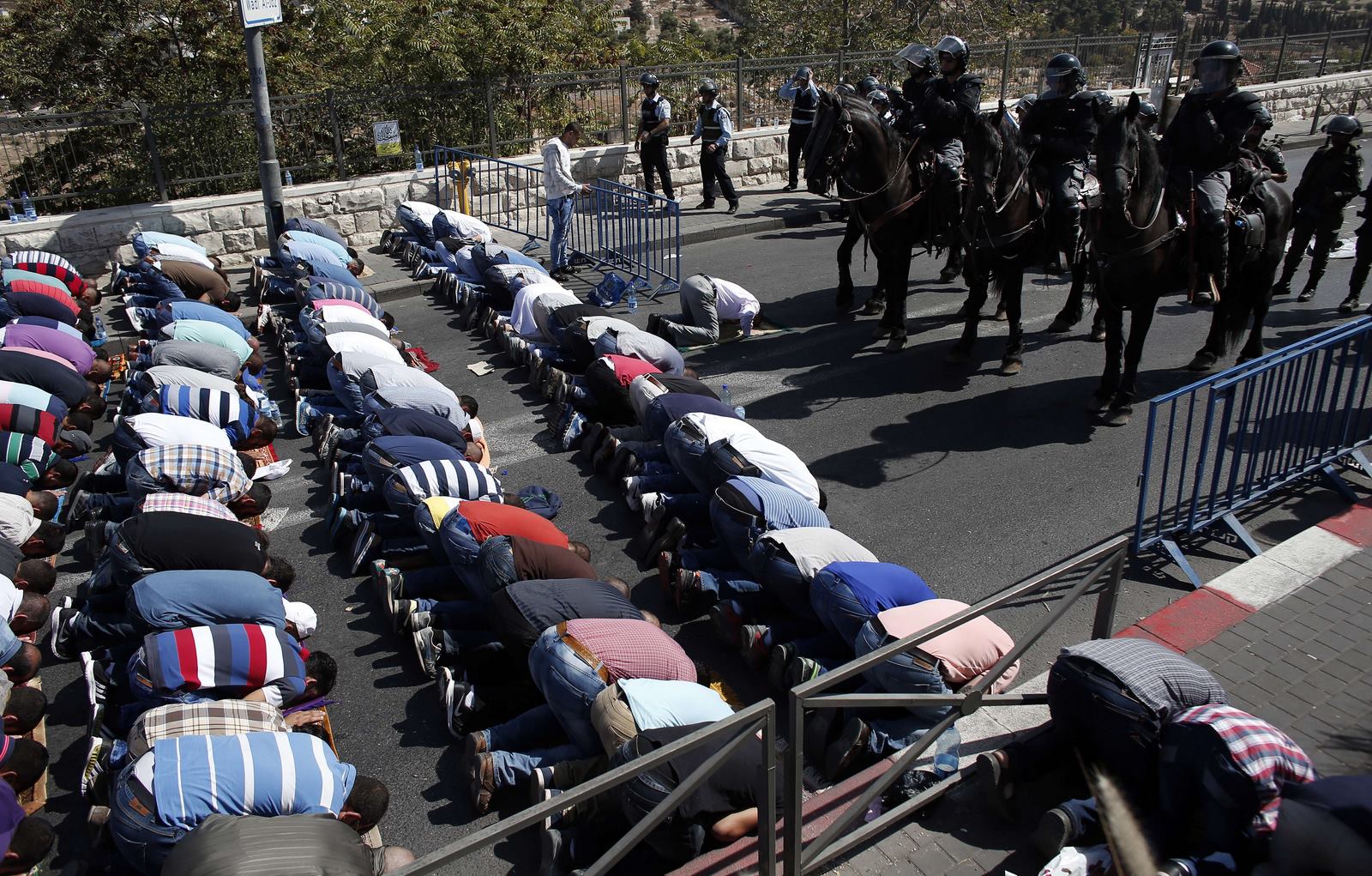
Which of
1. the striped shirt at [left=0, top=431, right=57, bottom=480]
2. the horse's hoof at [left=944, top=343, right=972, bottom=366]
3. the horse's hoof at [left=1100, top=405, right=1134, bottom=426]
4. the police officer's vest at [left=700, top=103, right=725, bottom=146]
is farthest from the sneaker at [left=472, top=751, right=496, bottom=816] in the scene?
the police officer's vest at [left=700, top=103, right=725, bottom=146]

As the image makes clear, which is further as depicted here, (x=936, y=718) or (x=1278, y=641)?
(x=1278, y=641)

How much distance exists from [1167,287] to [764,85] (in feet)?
39.1

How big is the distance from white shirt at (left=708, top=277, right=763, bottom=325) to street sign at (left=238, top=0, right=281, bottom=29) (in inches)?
234

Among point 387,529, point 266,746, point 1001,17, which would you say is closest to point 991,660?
point 266,746

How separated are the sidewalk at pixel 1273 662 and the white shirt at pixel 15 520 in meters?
5.53

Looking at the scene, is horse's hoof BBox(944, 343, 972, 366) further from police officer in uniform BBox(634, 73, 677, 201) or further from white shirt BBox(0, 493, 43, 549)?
white shirt BBox(0, 493, 43, 549)

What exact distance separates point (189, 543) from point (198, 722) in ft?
4.85

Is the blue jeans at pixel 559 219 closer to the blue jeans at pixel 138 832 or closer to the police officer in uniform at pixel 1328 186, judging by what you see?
the police officer in uniform at pixel 1328 186

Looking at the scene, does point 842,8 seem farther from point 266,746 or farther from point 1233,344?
point 266,746

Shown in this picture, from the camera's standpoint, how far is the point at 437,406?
24.3 ft

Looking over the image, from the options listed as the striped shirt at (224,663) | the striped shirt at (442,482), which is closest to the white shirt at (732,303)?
the striped shirt at (442,482)

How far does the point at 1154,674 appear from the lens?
4082 mm

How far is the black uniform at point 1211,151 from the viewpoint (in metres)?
7.95

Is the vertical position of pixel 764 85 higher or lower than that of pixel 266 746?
higher
